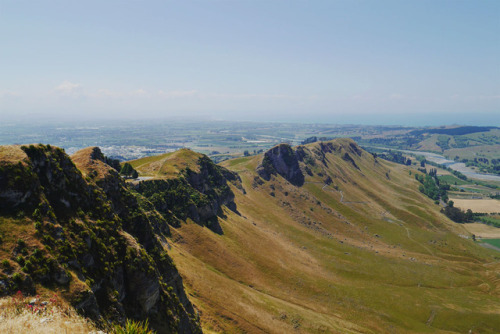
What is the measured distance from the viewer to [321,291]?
345 ft

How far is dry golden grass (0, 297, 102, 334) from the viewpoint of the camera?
20.1m

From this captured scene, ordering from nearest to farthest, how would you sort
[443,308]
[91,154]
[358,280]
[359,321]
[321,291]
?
1. [91,154]
2. [359,321]
3. [321,291]
4. [443,308]
5. [358,280]

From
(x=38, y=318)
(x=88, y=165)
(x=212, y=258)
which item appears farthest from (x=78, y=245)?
(x=212, y=258)

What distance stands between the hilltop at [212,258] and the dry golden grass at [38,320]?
2732 millimetres

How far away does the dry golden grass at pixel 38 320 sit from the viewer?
2008 cm

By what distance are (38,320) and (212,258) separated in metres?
75.7

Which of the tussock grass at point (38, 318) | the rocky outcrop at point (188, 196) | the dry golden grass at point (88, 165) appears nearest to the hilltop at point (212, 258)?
the dry golden grass at point (88, 165)

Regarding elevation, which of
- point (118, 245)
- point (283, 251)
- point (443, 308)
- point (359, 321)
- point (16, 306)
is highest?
point (16, 306)

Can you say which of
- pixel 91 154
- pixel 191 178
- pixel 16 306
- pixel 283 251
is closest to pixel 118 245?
pixel 16 306

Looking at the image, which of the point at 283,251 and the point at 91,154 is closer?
the point at 91,154

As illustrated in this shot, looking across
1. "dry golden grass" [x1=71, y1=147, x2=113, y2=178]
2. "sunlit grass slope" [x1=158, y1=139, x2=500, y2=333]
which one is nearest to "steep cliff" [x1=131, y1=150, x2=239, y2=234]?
"sunlit grass slope" [x1=158, y1=139, x2=500, y2=333]

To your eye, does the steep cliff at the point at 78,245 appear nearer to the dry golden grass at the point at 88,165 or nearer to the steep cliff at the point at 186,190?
the dry golden grass at the point at 88,165

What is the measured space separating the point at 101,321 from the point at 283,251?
108m

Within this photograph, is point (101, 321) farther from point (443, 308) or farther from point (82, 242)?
point (443, 308)
